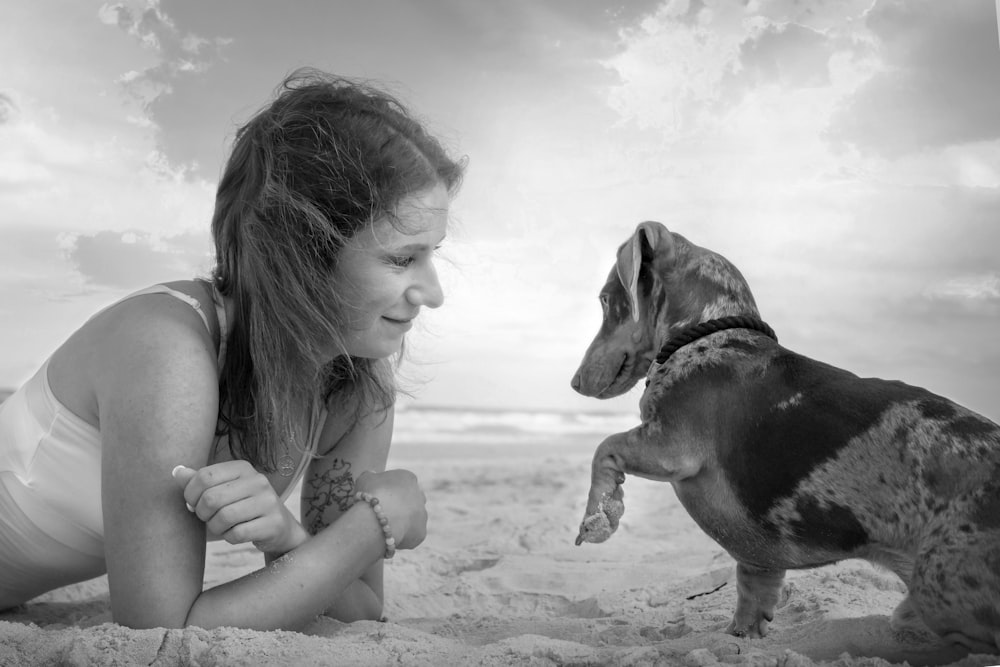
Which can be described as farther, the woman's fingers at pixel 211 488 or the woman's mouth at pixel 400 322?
the woman's mouth at pixel 400 322

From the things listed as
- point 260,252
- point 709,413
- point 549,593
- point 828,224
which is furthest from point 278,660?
point 828,224

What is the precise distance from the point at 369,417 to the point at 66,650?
47.2 inches

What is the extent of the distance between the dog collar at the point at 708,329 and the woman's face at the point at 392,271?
65cm

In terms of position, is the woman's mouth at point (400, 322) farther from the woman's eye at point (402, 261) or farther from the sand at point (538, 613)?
the sand at point (538, 613)

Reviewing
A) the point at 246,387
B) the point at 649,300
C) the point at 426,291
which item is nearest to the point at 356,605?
the point at 246,387

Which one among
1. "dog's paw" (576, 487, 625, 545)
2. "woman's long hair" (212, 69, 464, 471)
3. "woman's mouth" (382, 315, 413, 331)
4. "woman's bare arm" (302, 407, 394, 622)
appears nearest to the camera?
"dog's paw" (576, 487, 625, 545)

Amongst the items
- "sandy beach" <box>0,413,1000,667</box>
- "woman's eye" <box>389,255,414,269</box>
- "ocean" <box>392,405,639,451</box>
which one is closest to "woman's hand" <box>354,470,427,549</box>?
"sandy beach" <box>0,413,1000,667</box>

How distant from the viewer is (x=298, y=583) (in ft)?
7.18

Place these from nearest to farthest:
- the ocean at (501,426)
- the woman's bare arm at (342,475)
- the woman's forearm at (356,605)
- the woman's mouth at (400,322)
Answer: the woman's mouth at (400,322)
the woman's forearm at (356,605)
the woman's bare arm at (342,475)
the ocean at (501,426)

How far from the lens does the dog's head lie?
2477 mm

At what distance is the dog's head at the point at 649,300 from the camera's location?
2477 mm

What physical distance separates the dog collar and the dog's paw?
1.44 feet

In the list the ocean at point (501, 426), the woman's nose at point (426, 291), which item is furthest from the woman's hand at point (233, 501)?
the ocean at point (501, 426)

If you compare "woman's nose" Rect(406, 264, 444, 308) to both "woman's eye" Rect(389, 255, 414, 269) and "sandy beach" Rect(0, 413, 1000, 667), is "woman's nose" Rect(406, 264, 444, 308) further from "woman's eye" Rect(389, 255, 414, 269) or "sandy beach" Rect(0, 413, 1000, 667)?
"sandy beach" Rect(0, 413, 1000, 667)
